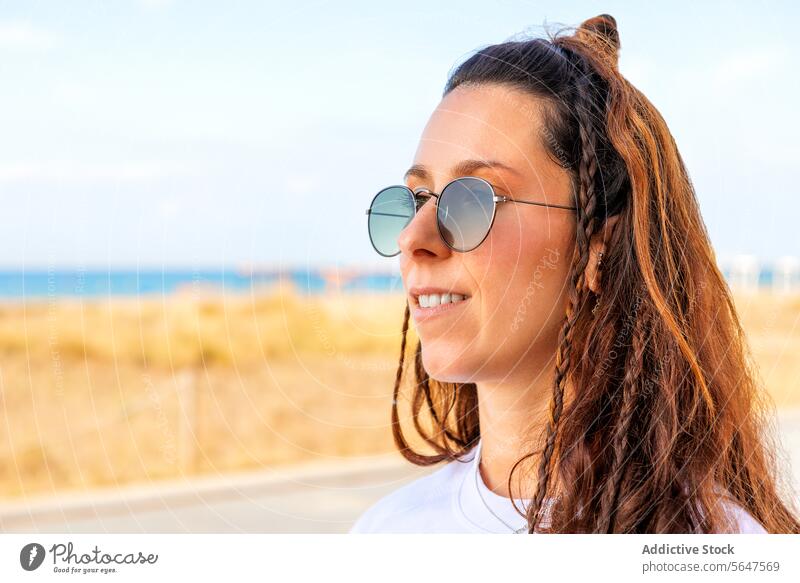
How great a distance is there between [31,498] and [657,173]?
4.64 meters

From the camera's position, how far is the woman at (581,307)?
135cm

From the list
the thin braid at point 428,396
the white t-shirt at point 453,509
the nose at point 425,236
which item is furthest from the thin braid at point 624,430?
the thin braid at point 428,396

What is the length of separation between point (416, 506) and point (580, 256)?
2.03 feet

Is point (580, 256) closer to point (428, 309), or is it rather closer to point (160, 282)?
point (428, 309)

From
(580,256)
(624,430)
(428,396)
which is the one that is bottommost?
(428,396)

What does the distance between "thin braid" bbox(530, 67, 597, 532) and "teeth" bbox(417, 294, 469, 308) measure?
7.4 inches

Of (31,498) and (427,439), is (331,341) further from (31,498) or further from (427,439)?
(427,439)

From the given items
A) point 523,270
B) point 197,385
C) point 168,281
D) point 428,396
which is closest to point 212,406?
point 197,385

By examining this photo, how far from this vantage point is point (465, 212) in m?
1.42

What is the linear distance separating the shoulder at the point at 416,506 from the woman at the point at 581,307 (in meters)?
0.13

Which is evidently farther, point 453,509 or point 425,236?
point 453,509

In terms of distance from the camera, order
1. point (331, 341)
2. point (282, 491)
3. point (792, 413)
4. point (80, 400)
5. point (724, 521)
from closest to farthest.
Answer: point (724, 521)
point (282, 491)
point (792, 413)
point (80, 400)
point (331, 341)

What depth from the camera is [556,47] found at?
4.90 ft

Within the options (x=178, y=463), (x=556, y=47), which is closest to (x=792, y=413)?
(x=178, y=463)
